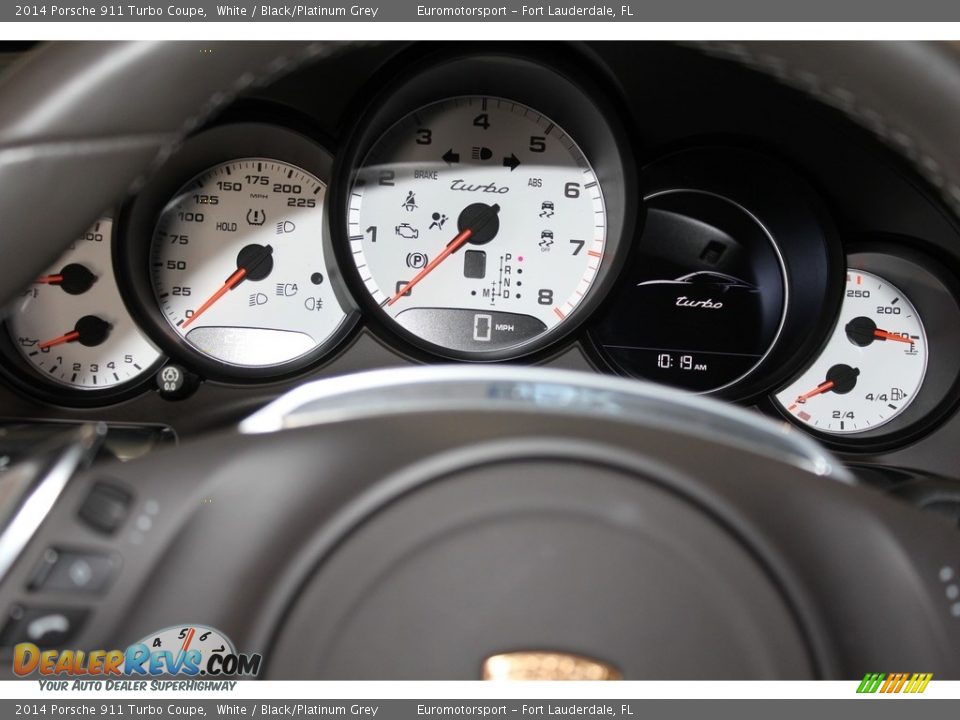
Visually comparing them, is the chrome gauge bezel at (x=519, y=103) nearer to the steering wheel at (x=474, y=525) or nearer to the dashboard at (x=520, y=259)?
the dashboard at (x=520, y=259)

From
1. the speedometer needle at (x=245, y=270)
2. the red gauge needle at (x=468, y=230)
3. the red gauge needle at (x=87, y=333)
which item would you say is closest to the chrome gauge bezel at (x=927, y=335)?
the red gauge needle at (x=468, y=230)

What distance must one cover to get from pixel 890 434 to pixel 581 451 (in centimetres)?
155

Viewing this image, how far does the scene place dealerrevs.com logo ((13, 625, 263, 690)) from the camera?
0.78 meters

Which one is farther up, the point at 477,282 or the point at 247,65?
the point at 247,65

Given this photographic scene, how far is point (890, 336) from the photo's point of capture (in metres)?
2.14

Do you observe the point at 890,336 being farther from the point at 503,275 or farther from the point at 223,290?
the point at 223,290

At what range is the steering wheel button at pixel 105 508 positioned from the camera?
2.58ft

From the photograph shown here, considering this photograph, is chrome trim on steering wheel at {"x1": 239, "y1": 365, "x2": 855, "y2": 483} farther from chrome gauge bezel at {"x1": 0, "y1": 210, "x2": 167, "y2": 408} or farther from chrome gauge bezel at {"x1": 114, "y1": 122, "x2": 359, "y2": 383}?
chrome gauge bezel at {"x1": 0, "y1": 210, "x2": 167, "y2": 408}

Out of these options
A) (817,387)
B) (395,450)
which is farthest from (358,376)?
(817,387)

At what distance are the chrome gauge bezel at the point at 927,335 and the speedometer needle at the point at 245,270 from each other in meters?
1.25

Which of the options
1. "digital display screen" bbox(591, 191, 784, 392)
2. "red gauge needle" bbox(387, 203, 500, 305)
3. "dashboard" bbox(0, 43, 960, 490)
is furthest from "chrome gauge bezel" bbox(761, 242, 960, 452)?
"red gauge needle" bbox(387, 203, 500, 305)
